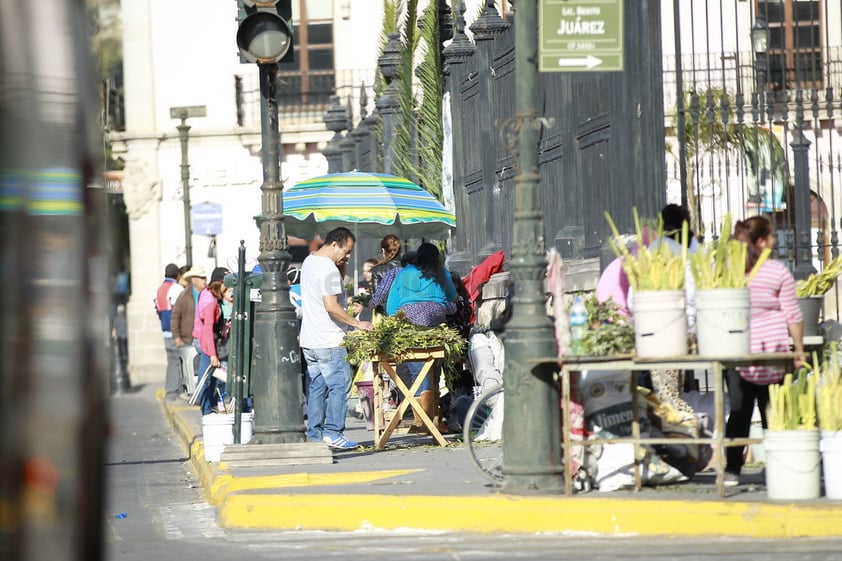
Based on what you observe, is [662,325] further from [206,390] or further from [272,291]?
[206,390]

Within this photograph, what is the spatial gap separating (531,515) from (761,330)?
1.72 m

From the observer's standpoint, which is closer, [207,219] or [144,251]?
[207,219]

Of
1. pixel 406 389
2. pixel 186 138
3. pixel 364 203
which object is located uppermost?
pixel 186 138

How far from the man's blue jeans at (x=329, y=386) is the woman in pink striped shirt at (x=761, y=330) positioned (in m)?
4.07

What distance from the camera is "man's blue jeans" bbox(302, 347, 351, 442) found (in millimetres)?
12445

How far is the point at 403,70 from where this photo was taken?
22.2 meters

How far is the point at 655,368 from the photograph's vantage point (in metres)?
8.55

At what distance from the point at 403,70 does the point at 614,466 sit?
45.7 ft

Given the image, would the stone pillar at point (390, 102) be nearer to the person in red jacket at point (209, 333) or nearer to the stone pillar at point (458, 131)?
the stone pillar at point (458, 131)

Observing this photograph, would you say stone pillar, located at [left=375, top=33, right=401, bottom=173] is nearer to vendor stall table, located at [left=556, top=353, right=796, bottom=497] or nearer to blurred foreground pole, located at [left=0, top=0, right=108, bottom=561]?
vendor stall table, located at [left=556, top=353, right=796, bottom=497]

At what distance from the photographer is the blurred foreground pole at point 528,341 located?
344 inches

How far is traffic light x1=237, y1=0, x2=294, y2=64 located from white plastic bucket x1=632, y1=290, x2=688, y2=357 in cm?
404

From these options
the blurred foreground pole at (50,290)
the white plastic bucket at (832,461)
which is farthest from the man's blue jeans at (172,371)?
the blurred foreground pole at (50,290)

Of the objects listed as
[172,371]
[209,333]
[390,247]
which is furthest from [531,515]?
[172,371]
